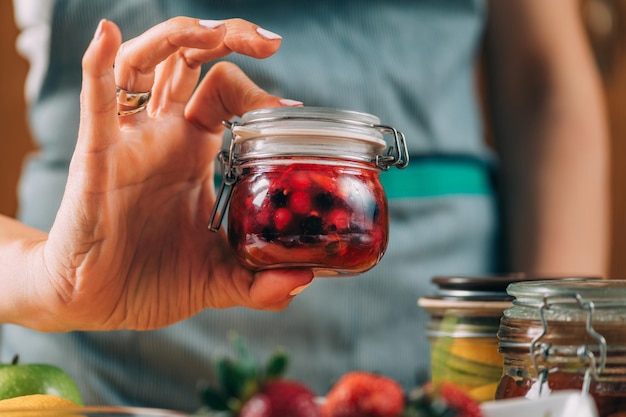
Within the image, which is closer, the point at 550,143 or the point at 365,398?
the point at 365,398

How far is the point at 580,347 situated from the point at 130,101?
0.33 metres

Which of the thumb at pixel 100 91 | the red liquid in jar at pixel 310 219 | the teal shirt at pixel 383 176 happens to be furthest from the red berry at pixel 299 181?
the teal shirt at pixel 383 176

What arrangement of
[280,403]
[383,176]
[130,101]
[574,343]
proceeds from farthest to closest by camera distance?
[383,176]
[130,101]
[574,343]
[280,403]

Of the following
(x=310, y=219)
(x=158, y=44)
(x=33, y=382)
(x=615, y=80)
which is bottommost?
(x=33, y=382)

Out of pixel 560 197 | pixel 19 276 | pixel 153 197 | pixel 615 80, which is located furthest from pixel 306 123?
pixel 615 80

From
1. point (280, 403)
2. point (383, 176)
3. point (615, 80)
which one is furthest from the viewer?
point (615, 80)

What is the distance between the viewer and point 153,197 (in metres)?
0.60

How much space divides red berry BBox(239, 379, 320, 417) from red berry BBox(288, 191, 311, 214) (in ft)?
0.56

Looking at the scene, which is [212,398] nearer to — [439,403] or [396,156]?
[439,403]

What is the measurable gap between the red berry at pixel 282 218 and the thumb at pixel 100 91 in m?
0.12

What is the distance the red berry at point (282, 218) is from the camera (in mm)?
500

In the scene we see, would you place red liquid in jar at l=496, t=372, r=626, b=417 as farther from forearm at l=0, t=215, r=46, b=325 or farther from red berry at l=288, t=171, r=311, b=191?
forearm at l=0, t=215, r=46, b=325

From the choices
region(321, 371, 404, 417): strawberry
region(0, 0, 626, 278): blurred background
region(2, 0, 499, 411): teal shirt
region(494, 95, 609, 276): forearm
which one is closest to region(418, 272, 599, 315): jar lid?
region(321, 371, 404, 417): strawberry

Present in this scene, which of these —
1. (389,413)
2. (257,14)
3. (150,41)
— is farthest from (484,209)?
(389,413)
